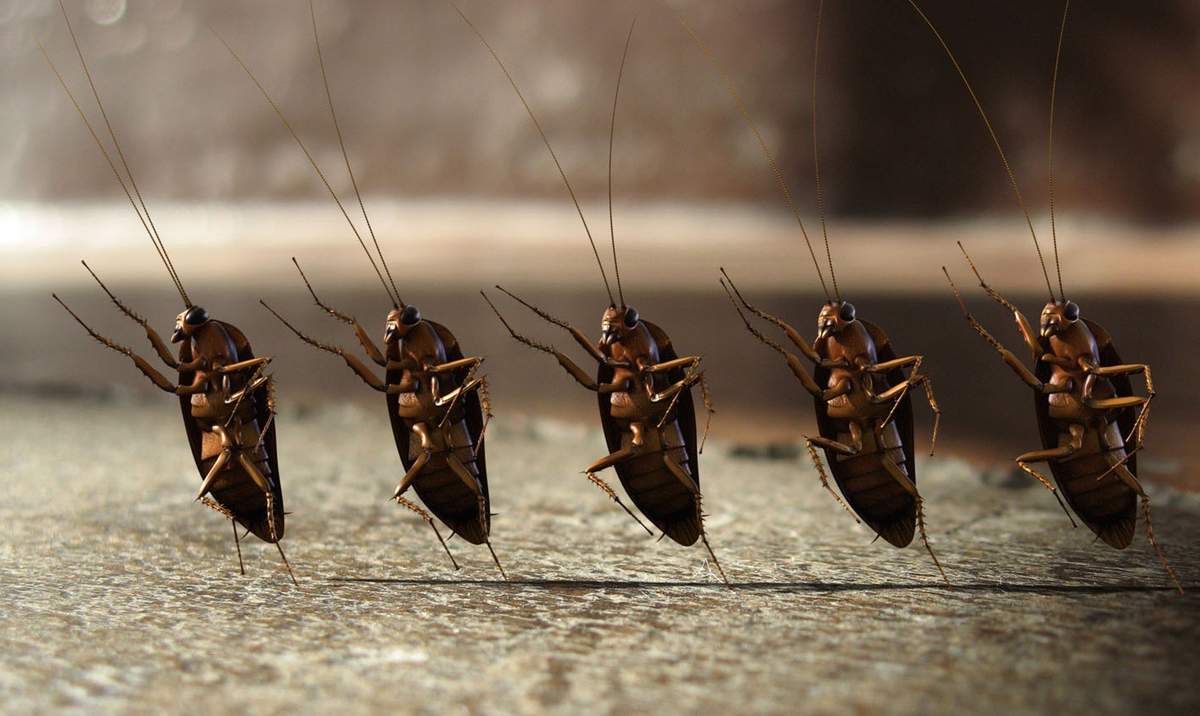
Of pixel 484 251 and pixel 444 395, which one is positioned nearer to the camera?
pixel 444 395

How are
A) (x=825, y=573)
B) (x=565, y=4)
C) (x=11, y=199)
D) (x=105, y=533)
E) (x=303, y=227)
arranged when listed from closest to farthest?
(x=825, y=573)
(x=105, y=533)
(x=565, y=4)
(x=303, y=227)
(x=11, y=199)

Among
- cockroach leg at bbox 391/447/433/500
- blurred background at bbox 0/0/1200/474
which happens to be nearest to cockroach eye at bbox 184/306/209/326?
cockroach leg at bbox 391/447/433/500

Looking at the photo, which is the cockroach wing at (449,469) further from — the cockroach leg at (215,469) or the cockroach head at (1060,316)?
the cockroach head at (1060,316)

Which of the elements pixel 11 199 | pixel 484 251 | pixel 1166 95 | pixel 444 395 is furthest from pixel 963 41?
pixel 11 199

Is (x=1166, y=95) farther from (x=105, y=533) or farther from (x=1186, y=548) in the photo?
(x=105, y=533)

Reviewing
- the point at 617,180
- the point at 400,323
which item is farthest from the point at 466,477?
the point at 617,180

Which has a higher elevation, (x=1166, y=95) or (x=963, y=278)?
(x=1166, y=95)
